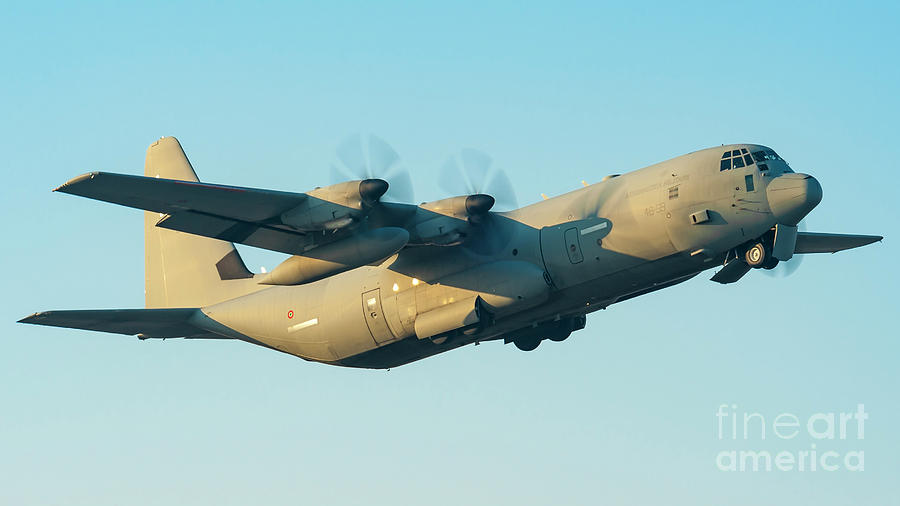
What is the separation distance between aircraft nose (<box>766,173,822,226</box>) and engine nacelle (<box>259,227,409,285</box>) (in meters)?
8.00

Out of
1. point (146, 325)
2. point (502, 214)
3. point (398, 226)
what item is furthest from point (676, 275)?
point (146, 325)

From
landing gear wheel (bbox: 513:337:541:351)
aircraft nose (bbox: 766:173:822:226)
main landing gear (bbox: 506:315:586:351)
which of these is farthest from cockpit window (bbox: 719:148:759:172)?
landing gear wheel (bbox: 513:337:541:351)

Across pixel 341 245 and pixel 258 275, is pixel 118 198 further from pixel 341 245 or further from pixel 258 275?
pixel 258 275

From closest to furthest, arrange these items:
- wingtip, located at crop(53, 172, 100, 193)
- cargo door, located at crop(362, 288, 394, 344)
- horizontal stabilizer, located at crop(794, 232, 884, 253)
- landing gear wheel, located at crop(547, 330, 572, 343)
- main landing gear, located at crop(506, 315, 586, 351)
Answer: wingtip, located at crop(53, 172, 100, 193)
cargo door, located at crop(362, 288, 394, 344)
main landing gear, located at crop(506, 315, 586, 351)
landing gear wheel, located at crop(547, 330, 572, 343)
horizontal stabilizer, located at crop(794, 232, 884, 253)

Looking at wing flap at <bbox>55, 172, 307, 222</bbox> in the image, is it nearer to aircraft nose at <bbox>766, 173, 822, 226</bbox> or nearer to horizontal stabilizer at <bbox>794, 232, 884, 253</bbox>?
aircraft nose at <bbox>766, 173, 822, 226</bbox>

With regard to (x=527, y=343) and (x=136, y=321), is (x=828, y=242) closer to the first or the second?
(x=527, y=343)

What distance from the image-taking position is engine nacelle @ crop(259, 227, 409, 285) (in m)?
23.1

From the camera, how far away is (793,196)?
2272cm

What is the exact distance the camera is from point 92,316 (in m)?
25.7

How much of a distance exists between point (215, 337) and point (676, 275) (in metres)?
12.7

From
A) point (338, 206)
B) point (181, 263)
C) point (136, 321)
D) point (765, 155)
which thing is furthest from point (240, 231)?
point (765, 155)

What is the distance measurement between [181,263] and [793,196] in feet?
57.9

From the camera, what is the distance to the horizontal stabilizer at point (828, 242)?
2859cm

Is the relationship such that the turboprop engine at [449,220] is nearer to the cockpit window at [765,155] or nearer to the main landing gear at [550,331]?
the main landing gear at [550,331]
